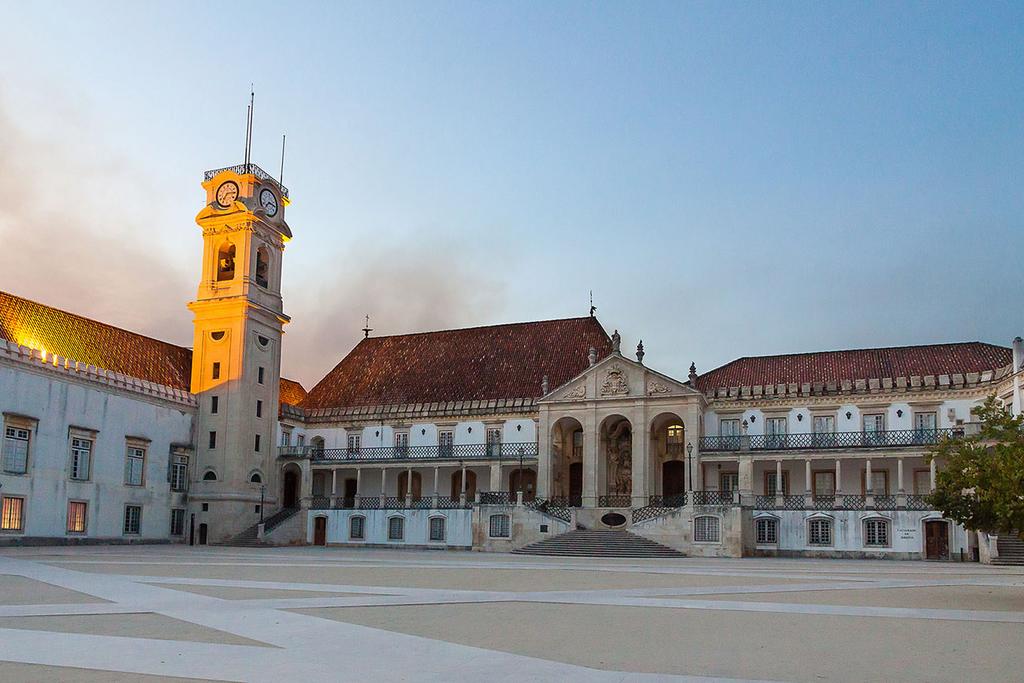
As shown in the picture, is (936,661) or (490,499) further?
(490,499)

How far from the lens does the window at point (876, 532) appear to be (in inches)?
1625

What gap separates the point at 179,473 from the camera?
50.4 metres

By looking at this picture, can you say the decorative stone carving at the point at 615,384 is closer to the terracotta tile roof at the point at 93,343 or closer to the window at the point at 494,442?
the window at the point at 494,442

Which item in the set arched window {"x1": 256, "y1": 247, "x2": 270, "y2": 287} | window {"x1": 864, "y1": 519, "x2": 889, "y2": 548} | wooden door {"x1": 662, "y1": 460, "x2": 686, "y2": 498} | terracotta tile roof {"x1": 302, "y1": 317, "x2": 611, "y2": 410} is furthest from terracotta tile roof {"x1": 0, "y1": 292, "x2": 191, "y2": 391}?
window {"x1": 864, "y1": 519, "x2": 889, "y2": 548}

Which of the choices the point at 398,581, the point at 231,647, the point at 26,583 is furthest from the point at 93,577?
the point at 231,647

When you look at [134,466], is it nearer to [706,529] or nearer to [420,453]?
[420,453]

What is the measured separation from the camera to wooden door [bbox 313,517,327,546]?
5172cm

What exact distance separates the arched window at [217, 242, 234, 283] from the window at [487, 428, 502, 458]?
16160 mm

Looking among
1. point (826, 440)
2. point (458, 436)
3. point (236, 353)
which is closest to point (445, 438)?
point (458, 436)

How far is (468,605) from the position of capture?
668 inches

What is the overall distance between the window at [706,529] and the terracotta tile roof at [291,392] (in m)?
29.6

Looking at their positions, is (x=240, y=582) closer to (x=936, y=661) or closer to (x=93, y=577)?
(x=93, y=577)

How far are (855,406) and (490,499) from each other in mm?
17753

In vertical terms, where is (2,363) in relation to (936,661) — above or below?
above
